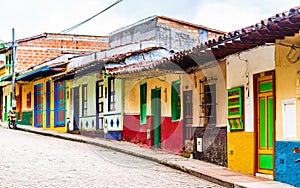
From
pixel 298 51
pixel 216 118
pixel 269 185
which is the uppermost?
pixel 298 51

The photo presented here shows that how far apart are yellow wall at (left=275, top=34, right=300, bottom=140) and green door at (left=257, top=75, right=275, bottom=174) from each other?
0.27 meters

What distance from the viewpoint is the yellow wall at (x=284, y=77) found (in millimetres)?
10766

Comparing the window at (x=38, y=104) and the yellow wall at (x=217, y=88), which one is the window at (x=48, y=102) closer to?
the window at (x=38, y=104)

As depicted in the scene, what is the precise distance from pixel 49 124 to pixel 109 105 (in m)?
7.21

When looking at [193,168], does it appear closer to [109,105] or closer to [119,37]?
[109,105]

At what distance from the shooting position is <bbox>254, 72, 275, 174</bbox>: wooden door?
1179 centimetres

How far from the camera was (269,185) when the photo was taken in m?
10.8

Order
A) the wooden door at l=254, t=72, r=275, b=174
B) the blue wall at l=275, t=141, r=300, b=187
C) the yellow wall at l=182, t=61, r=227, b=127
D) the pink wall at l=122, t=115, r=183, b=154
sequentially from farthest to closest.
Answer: the pink wall at l=122, t=115, r=183, b=154
the yellow wall at l=182, t=61, r=227, b=127
the wooden door at l=254, t=72, r=275, b=174
the blue wall at l=275, t=141, r=300, b=187

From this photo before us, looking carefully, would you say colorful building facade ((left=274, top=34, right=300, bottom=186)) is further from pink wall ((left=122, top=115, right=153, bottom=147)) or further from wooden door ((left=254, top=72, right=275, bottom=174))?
pink wall ((left=122, top=115, right=153, bottom=147))

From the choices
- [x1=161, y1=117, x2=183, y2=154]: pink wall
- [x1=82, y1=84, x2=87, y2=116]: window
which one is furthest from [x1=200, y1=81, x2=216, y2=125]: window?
[x1=82, y1=84, x2=87, y2=116]: window

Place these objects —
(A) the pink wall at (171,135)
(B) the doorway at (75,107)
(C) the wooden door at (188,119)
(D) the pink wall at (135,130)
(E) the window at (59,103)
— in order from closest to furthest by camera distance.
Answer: (C) the wooden door at (188,119)
(A) the pink wall at (171,135)
(D) the pink wall at (135,130)
(B) the doorway at (75,107)
(E) the window at (59,103)

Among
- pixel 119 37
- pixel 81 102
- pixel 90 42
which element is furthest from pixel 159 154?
pixel 90 42

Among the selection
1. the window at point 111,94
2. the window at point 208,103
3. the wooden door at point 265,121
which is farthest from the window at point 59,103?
the wooden door at point 265,121

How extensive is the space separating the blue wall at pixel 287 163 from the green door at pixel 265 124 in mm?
424
